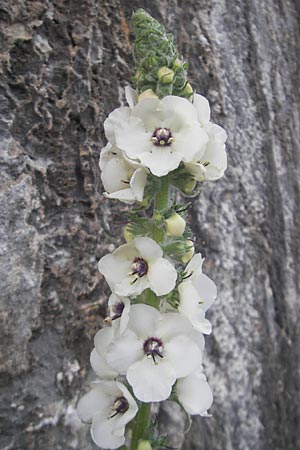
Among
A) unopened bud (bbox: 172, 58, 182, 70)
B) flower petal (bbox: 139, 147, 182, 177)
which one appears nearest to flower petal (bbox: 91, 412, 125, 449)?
flower petal (bbox: 139, 147, 182, 177)

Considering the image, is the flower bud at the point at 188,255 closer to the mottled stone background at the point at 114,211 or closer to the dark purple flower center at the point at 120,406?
the mottled stone background at the point at 114,211

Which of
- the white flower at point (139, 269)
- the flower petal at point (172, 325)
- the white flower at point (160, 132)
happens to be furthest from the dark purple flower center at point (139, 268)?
the white flower at point (160, 132)

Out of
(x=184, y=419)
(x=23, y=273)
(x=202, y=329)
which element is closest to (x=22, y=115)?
(x=23, y=273)

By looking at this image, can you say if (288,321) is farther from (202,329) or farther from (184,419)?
(202,329)

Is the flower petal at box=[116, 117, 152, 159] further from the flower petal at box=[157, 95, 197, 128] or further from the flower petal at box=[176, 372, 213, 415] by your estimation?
the flower petal at box=[176, 372, 213, 415]

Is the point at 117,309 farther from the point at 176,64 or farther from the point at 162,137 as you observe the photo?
the point at 176,64

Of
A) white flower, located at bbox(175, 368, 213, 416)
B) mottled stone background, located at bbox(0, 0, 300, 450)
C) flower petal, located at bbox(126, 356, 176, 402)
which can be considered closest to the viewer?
flower petal, located at bbox(126, 356, 176, 402)
